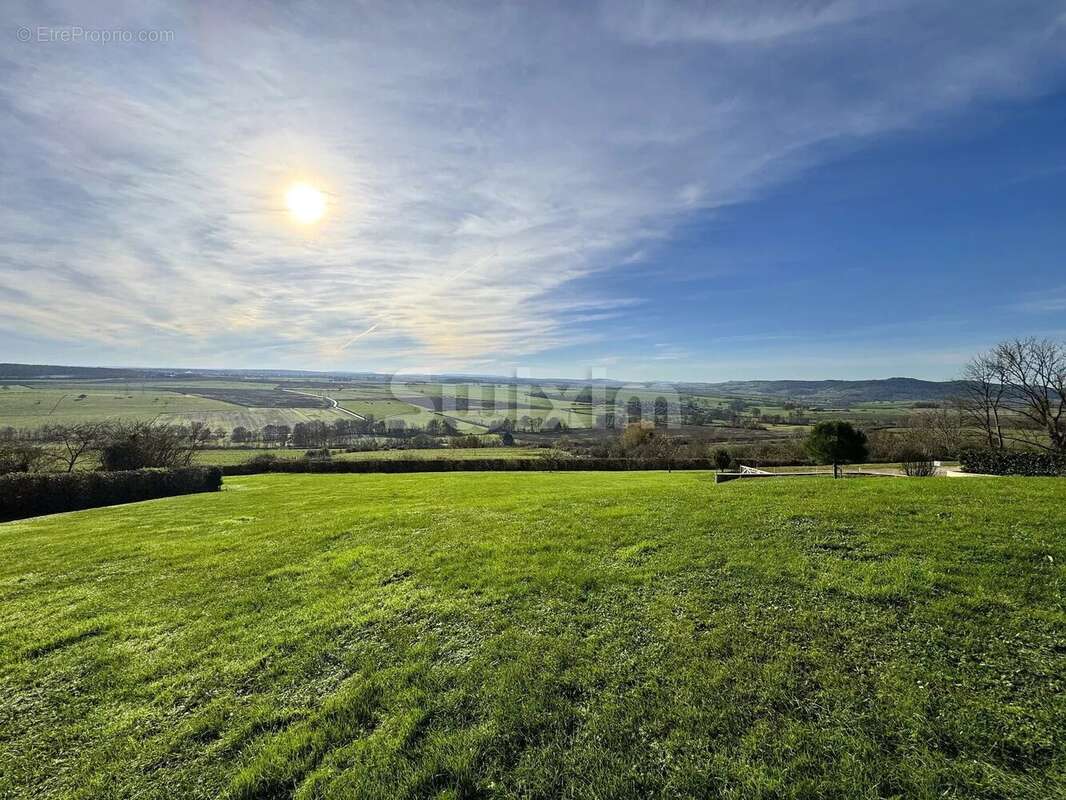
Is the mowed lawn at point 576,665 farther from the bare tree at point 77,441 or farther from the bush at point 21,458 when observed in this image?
the bare tree at point 77,441

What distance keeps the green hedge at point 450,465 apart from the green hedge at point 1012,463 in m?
23.1

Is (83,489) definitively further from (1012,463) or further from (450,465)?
(1012,463)

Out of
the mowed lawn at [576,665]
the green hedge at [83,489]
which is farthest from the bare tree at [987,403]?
the green hedge at [83,489]

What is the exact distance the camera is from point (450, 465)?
4366cm

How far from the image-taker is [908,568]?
21.1 feet

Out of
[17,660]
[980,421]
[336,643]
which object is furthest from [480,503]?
[980,421]

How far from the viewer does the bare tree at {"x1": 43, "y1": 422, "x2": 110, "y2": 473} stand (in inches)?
1163

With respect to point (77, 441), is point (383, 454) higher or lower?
lower

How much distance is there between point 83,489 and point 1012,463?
4757 cm

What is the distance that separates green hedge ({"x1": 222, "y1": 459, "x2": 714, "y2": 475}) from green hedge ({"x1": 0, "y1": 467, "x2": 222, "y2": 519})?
13.5 meters

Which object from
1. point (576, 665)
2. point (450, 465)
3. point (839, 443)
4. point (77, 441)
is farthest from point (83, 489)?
point (839, 443)

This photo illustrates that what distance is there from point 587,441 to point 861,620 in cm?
5724

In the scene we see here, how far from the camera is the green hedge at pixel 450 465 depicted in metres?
42.2

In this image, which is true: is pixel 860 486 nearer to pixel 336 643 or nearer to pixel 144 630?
pixel 336 643
